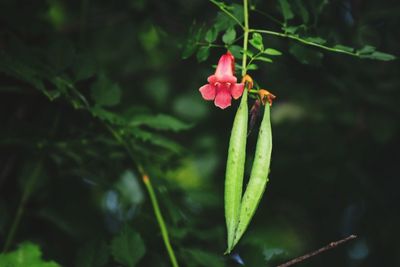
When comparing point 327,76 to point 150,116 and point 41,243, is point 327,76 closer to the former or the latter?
point 150,116

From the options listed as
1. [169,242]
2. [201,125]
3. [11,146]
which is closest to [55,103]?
[11,146]

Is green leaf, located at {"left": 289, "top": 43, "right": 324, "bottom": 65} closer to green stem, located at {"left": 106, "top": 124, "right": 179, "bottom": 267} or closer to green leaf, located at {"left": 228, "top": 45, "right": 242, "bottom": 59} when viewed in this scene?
green leaf, located at {"left": 228, "top": 45, "right": 242, "bottom": 59}

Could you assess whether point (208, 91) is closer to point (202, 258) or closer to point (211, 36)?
point (211, 36)

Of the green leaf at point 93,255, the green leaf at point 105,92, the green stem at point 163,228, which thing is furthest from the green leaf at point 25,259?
the green leaf at point 105,92

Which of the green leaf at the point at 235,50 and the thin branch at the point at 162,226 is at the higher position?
the green leaf at the point at 235,50

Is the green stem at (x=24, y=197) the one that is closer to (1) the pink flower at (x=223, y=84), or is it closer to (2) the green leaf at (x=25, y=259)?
(2) the green leaf at (x=25, y=259)

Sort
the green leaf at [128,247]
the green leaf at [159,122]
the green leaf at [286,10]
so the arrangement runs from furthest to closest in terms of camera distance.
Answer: the green leaf at [159,122] → the green leaf at [128,247] → the green leaf at [286,10]

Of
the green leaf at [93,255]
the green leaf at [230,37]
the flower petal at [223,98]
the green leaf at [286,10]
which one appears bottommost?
the green leaf at [93,255]

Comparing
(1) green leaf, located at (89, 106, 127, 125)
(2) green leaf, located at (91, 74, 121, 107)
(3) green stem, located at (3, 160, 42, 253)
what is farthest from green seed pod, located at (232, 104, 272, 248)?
(3) green stem, located at (3, 160, 42, 253)
